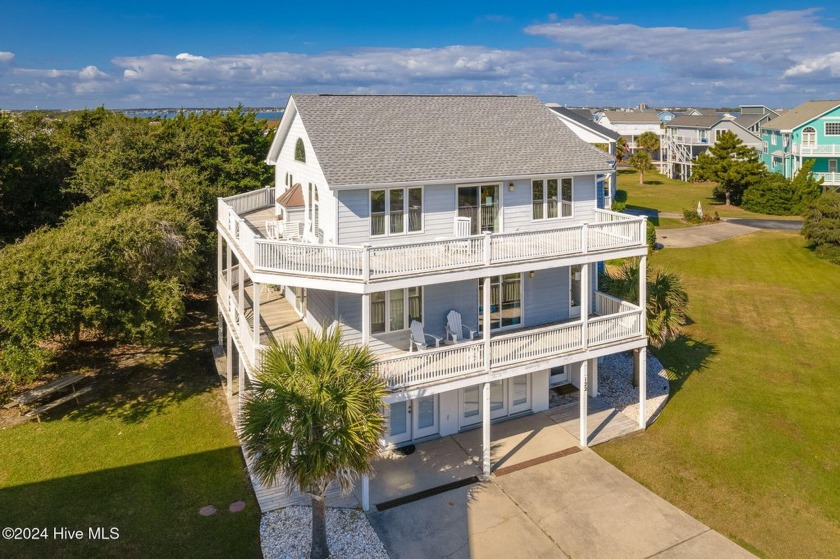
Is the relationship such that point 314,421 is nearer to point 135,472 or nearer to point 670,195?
point 135,472

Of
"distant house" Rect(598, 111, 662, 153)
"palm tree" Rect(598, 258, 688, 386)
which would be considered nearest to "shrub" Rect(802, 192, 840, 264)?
"palm tree" Rect(598, 258, 688, 386)

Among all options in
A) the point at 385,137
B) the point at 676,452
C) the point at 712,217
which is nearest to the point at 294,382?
the point at 385,137

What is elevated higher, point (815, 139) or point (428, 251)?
point (815, 139)

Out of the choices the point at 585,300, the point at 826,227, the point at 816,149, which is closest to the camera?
the point at 585,300

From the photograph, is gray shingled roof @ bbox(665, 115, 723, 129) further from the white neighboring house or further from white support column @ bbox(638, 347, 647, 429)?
white support column @ bbox(638, 347, 647, 429)

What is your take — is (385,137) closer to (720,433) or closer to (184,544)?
(184,544)

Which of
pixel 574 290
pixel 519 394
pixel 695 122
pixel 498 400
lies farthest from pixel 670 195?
pixel 498 400
